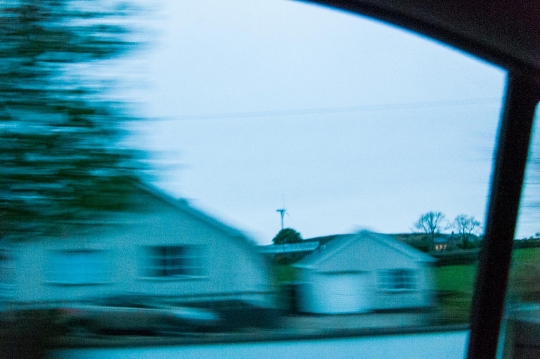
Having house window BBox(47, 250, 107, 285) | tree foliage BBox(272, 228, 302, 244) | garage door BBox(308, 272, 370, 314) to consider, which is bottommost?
garage door BBox(308, 272, 370, 314)

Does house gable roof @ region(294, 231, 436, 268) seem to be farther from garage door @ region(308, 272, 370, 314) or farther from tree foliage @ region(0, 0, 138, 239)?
tree foliage @ region(0, 0, 138, 239)

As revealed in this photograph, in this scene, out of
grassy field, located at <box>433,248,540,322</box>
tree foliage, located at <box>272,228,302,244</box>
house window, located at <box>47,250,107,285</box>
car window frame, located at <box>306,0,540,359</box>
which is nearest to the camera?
house window, located at <box>47,250,107,285</box>

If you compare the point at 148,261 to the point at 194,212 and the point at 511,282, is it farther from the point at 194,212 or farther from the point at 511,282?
the point at 511,282

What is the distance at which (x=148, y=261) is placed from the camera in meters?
3.21

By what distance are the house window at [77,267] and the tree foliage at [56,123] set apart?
15 cm

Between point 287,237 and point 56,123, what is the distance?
1.24m

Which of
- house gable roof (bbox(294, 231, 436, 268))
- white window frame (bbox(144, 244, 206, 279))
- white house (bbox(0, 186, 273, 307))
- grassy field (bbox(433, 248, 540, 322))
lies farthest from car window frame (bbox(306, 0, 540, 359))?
white window frame (bbox(144, 244, 206, 279))

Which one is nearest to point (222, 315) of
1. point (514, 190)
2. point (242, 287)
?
point (242, 287)

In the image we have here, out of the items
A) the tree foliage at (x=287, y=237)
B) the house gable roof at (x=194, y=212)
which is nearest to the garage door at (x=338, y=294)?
the tree foliage at (x=287, y=237)

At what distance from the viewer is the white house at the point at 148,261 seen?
3191mm

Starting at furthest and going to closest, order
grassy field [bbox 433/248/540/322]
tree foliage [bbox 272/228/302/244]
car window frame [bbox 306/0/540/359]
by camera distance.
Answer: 1. grassy field [bbox 433/248/540/322]
2. car window frame [bbox 306/0/540/359]
3. tree foliage [bbox 272/228/302/244]

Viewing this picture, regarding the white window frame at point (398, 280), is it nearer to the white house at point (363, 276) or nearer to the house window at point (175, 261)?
the white house at point (363, 276)

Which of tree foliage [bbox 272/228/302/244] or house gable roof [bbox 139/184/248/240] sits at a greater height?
house gable roof [bbox 139/184/248/240]

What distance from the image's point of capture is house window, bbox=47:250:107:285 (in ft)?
10.4
